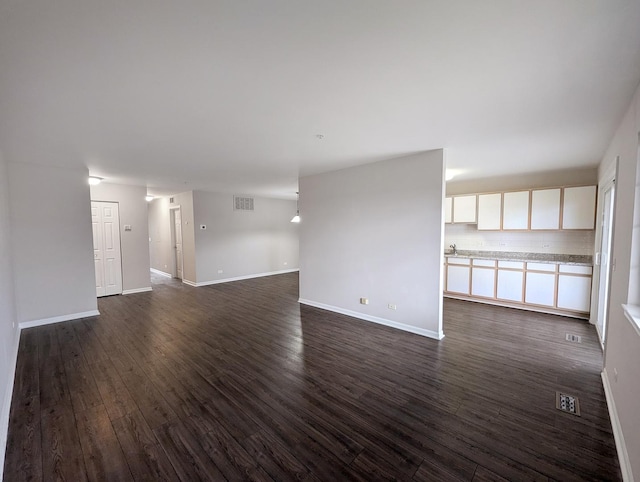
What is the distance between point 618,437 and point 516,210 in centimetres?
412

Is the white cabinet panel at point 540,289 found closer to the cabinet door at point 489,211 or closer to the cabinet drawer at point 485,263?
the cabinet drawer at point 485,263

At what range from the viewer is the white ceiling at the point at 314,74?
1.34 meters

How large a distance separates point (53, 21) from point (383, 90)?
196cm

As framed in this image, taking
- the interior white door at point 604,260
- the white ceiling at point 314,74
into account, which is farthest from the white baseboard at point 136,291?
the interior white door at point 604,260

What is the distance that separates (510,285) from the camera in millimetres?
5141

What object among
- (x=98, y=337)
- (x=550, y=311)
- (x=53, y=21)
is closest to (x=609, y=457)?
(x=550, y=311)

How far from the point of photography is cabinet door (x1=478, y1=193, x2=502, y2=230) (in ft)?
17.7

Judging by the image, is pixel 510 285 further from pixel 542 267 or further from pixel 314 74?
pixel 314 74

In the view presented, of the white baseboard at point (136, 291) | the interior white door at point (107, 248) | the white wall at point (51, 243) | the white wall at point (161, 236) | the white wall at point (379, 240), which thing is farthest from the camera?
the white wall at point (161, 236)

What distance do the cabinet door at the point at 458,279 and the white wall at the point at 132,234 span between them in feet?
23.5

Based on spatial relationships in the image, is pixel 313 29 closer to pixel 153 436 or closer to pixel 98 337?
pixel 153 436

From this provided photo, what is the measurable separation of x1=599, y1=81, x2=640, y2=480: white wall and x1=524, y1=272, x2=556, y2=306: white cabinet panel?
242 cm

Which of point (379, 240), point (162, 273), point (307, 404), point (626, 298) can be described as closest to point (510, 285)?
point (379, 240)

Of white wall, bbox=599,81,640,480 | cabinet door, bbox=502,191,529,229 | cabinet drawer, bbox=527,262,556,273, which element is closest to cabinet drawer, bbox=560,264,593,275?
cabinet drawer, bbox=527,262,556,273
